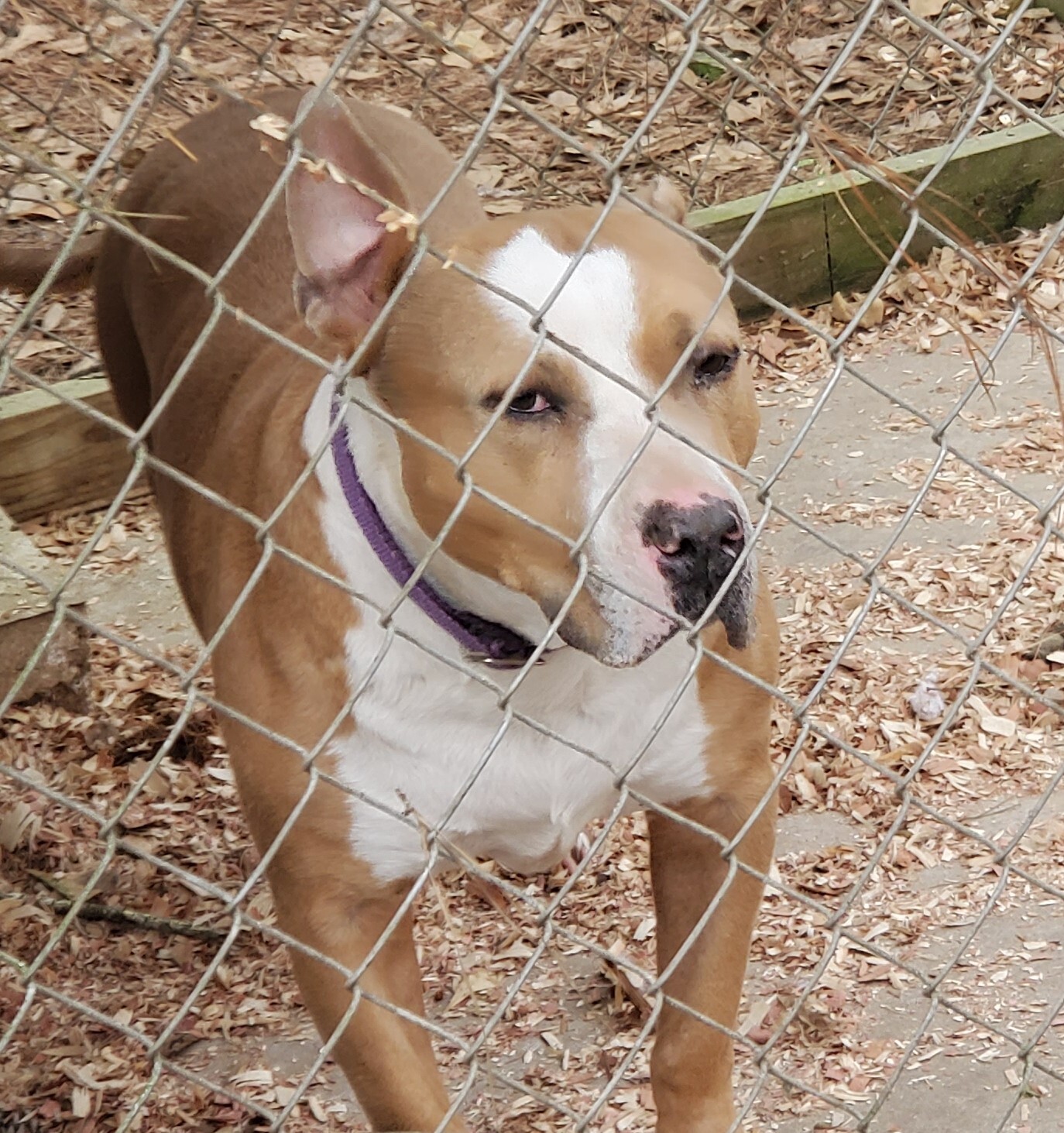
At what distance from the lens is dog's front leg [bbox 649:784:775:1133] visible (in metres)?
2.52

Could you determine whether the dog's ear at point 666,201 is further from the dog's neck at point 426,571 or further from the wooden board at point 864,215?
the wooden board at point 864,215

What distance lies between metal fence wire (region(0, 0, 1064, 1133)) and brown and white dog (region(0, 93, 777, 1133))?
79 millimetres

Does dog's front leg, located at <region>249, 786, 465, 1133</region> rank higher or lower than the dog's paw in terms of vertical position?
higher

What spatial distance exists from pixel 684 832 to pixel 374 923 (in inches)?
20.5

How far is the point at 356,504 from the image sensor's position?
7.47ft

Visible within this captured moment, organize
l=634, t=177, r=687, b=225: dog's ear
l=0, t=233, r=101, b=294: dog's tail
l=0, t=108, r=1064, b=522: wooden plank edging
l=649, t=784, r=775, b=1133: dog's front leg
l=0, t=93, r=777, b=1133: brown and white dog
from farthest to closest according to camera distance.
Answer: l=0, t=108, r=1064, b=522: wooden plank edging → l=0, t=233, r=101, b=294: dog's tail → l=634, t=177, r=687, b=225: dog's ear → l=649, t=784, r=775, b=1133: dog's front leg → l=0, t=93, r=777, b=1133: brown and white dog

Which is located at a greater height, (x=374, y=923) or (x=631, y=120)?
(x=631, y=120)

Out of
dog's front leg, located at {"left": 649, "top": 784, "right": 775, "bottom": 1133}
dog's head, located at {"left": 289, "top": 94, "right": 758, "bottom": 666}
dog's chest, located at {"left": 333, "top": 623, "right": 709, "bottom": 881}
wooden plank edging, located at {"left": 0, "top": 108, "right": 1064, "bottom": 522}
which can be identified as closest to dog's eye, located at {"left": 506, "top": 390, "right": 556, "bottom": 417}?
dog's head, located at {"left": 289, "top": 94, "right": 758, "bottom": 666}

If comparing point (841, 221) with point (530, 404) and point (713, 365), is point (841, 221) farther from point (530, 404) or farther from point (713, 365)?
point (530, 404)

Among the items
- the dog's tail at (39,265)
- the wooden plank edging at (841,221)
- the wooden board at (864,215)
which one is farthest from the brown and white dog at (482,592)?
the wooden board at (864,215)

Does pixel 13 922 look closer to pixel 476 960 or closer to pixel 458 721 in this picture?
pixel 476 960

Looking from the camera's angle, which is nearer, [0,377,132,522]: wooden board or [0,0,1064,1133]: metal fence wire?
[0,0,1064,1133]: metal fence wire

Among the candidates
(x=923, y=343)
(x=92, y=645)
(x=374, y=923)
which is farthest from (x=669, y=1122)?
(x=923, y=343)

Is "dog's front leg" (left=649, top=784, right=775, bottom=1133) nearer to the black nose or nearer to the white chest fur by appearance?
the white chest fur
